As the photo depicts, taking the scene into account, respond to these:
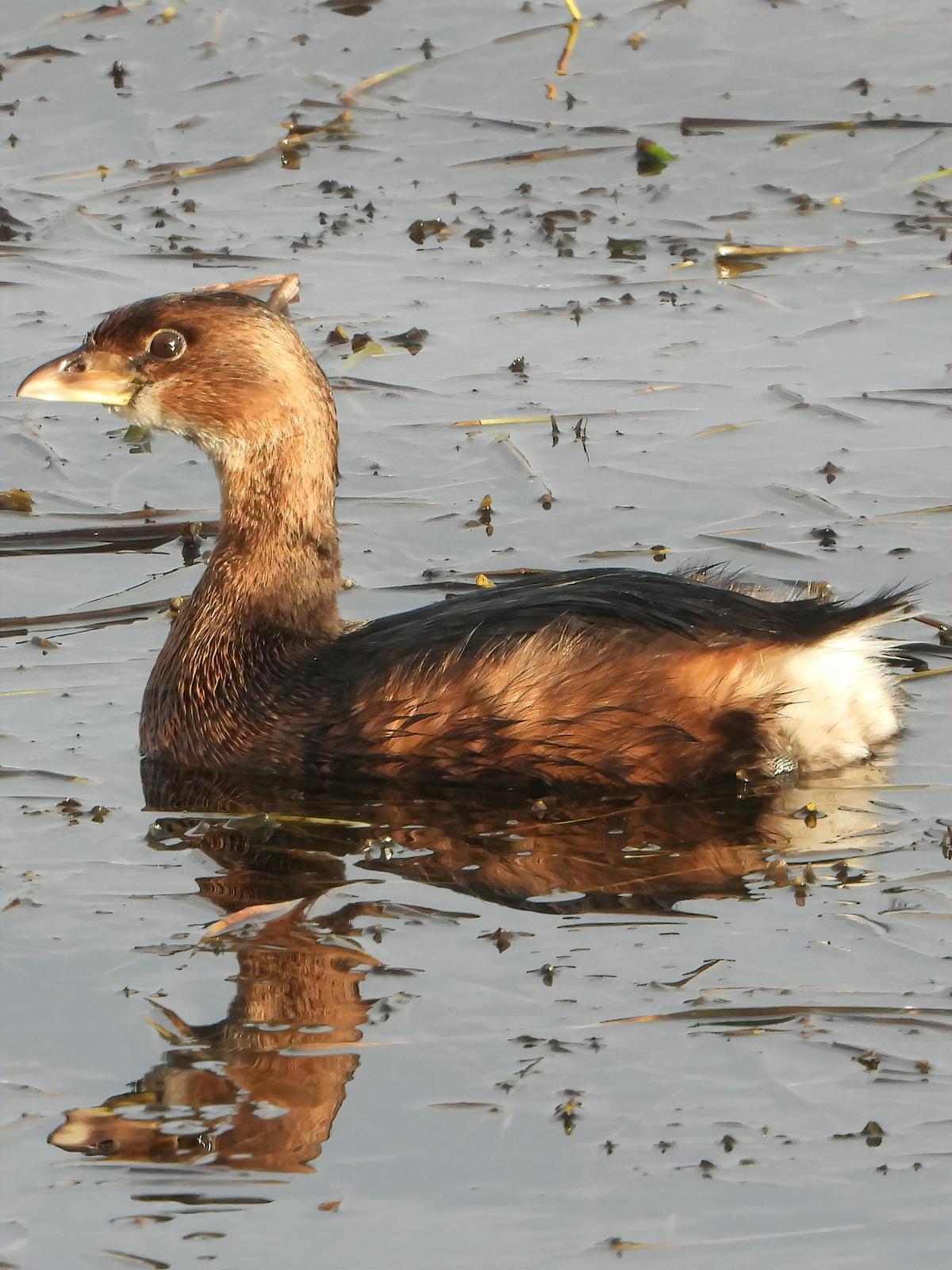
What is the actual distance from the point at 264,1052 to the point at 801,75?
866 centimetres

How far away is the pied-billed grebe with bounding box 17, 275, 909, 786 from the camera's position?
19.5 ft

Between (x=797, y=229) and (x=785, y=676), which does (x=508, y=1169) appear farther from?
(x=797, y=229)

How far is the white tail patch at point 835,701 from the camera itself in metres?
6.00

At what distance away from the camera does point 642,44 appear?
12500 mm

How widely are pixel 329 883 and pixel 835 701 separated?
57.5 inches

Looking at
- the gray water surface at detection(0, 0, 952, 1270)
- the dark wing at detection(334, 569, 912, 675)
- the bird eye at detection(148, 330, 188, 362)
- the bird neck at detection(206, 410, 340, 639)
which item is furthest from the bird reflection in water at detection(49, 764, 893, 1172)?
the bird eye at detection(148, 330, 188, 362)

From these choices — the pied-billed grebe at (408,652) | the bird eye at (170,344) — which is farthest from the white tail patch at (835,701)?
the bird eye at (170,344)

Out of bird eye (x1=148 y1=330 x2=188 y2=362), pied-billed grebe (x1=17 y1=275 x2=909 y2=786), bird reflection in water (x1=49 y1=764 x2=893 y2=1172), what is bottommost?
bird reflection in water (x1=49 y1=764 x2=893 y2=1172)

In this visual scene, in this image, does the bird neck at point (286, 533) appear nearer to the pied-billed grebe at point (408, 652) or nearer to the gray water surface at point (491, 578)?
the pied-billed grebe at point (408, 652)

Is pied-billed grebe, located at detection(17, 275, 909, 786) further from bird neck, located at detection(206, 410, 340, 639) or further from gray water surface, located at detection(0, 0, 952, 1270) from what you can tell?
gray water surface, located at detection(0, 0, 952, 1270)

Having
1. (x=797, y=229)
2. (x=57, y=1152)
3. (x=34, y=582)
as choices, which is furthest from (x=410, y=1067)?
(x=797, y=229)

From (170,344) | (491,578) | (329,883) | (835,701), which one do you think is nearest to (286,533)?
(170,344)

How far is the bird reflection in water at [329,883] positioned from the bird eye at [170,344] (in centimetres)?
121

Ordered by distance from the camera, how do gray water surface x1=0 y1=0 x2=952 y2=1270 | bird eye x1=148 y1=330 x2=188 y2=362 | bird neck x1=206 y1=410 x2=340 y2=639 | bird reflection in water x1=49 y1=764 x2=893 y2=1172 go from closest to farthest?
gray water surface x1=0 y1=0 x2=952 y2=1270 → bird reflection in water x1=49 y1=764 x2=893 y2=1172 → bird neck x1=206 y1=410 x2=340 y2=639 → bird eye x1=148 y1=330 x2=188 y2=362
